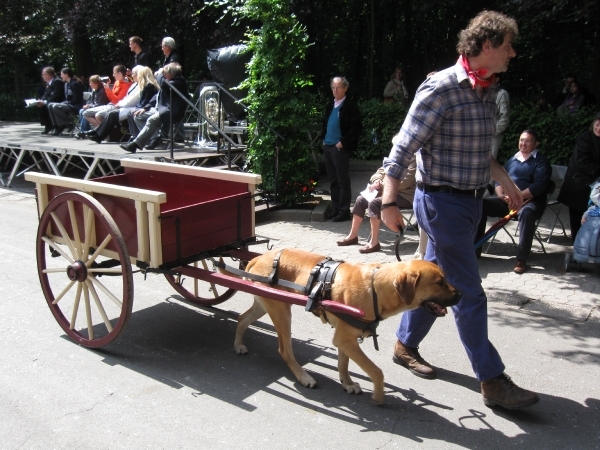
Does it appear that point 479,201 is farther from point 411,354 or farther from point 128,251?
point 128,251

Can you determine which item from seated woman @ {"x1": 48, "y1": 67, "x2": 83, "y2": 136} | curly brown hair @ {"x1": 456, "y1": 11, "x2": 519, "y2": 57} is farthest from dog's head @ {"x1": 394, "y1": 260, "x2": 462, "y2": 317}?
seated woman @ {"x1": 48, "y1": 67, "x2": 83, "y2": 136}

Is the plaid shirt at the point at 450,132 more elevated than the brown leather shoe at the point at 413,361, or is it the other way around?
the plaid shirt at the point at 450,132

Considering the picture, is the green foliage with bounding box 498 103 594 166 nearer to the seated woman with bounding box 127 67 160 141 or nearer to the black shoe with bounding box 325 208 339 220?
the black shoe with bounding box 325 208 339 220

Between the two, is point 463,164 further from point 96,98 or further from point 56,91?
point 56,91

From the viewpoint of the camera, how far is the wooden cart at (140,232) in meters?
4.20

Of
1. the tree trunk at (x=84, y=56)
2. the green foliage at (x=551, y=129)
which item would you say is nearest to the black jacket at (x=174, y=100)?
the green foliage at (x=551, y=129)

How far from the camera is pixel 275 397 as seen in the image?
4000 millimetres

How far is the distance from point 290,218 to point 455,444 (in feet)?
19.8

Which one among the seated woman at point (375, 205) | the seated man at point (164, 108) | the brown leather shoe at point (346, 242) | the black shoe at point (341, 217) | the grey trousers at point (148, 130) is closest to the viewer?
the seated woman at point (375, 205)

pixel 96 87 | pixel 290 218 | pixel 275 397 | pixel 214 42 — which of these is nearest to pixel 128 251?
pixel 275 397

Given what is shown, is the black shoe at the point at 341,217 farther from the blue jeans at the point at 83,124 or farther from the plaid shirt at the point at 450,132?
the blue jeans at the point at 83,124

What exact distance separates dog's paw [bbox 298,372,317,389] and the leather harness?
55 cm

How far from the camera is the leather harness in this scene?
3.65m

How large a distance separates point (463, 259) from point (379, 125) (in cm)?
1039
